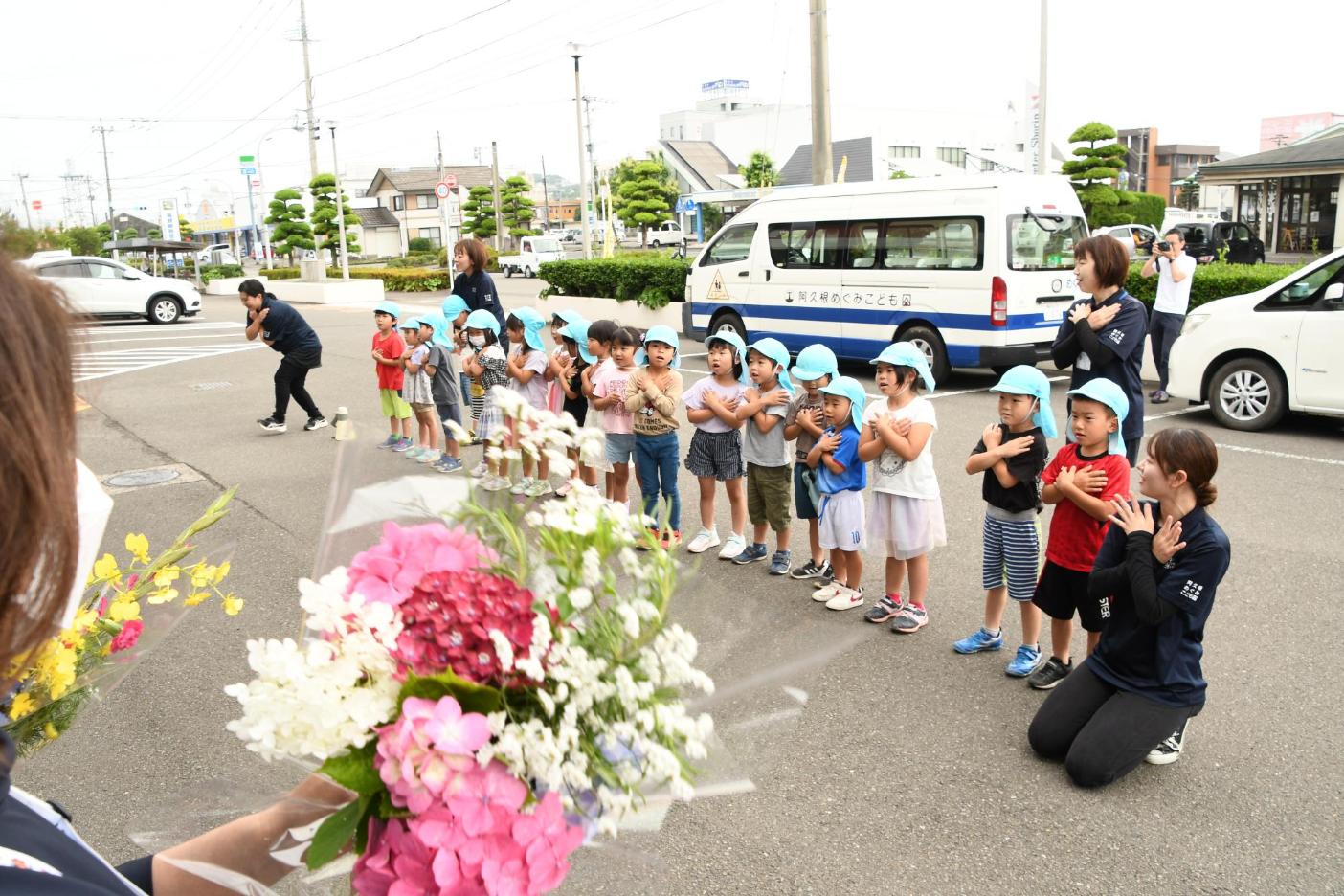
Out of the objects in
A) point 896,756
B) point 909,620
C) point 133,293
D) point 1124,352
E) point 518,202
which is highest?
point 518,202

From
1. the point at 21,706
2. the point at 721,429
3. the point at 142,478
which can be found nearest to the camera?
the point at 21,706

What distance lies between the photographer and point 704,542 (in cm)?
674

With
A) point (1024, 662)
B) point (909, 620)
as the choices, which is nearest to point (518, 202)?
point (909, 620)

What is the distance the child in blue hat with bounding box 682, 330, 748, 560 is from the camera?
645 cm

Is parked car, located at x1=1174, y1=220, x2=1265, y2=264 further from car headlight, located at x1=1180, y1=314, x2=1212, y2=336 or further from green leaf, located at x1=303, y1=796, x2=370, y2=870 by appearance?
green leaf, located at x1=303, y1=796, x2=370, y2=870

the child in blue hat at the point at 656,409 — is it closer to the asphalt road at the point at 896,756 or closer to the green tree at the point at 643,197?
the asphalt road at the point at 896,756

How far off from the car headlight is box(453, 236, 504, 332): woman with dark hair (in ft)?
22.2

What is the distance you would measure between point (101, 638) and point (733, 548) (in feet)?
15.9

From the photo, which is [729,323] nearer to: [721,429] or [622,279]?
[622,279]

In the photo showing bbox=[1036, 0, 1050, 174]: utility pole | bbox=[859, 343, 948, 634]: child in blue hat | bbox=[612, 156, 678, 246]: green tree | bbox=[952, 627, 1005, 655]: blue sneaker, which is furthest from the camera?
bbox=[612, 156, 678, 246]: green tree

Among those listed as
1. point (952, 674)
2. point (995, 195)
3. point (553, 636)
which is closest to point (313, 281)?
point (995, 195)

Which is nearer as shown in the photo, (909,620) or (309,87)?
(909,620)

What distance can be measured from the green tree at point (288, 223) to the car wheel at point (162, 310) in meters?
16.4

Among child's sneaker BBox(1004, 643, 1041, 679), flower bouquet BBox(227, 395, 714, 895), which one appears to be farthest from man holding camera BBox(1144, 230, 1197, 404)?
flower bouquet BBox(227, 395, 714, 895)
